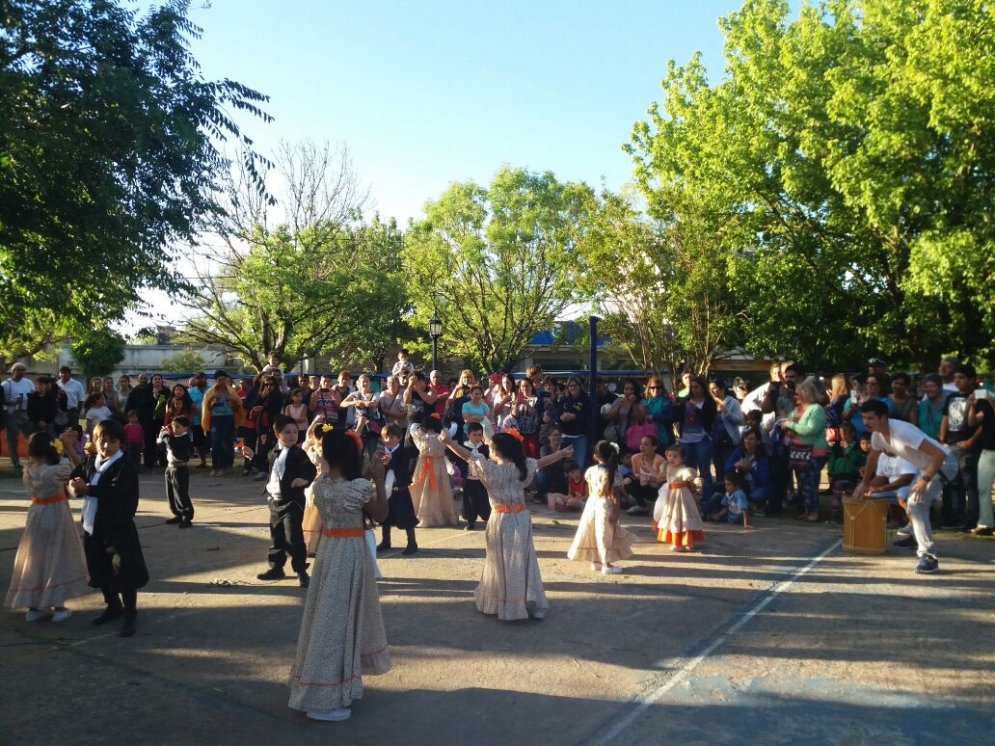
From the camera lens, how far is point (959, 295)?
47.8 feet

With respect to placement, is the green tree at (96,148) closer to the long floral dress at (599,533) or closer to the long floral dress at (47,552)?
the long floral dress at (47,552)

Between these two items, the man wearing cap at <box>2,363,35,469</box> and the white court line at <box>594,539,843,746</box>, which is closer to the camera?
the white court line at <box>594,539,843,746</box>

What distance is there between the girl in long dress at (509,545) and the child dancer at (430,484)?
3.35 meters

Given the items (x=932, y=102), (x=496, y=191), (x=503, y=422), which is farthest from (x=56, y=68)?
(x=496, y=191)

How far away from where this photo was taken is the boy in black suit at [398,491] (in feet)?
27.5

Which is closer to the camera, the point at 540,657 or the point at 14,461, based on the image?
the point at 540,657

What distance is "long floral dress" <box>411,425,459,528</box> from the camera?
9.92m

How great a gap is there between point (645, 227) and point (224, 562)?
1971cm

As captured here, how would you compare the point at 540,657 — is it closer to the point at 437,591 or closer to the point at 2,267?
the point at 437,591

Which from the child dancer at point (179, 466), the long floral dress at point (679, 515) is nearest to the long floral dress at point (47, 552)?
the child dancer at point (179, 466)

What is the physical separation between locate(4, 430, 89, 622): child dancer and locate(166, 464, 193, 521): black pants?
3.11 m

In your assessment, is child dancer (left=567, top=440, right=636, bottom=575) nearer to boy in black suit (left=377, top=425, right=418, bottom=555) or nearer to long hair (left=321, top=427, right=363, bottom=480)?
boy in black suit (left=377, top=425, right=418, bottom=555)

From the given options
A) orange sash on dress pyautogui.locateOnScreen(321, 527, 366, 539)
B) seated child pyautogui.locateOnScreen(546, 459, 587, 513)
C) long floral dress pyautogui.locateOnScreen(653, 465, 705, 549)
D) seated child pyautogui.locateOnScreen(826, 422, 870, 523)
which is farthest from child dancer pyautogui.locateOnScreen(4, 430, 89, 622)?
seated child pyautogui.locateOnScreen(826, 422, 870, 523)

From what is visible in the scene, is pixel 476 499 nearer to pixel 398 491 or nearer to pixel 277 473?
pixel 398 491
